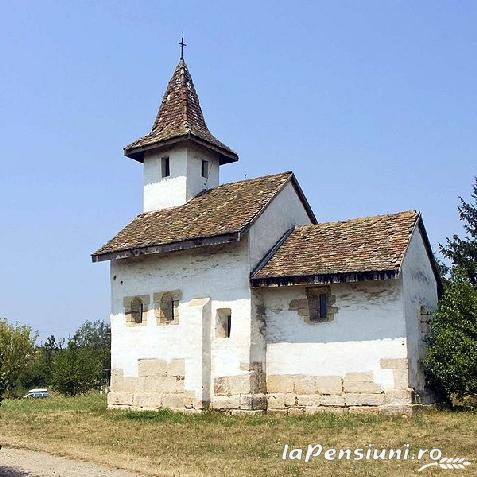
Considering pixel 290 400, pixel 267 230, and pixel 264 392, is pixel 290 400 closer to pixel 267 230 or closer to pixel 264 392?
→ pixel 264 392

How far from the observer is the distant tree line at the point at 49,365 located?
93.5 ft

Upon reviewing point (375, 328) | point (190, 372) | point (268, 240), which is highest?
point (268, 240)

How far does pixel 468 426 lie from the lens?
42.7 feet

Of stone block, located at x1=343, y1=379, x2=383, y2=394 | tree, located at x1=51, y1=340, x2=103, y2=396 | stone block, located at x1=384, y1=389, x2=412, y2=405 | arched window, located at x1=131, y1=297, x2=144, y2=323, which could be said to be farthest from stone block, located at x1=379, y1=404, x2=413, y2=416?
tree, located at x1=51, y1=340, x2=103, y2=396

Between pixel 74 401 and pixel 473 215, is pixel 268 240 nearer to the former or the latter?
pixel 74 401

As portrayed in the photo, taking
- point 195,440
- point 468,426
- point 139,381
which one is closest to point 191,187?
point 139,381

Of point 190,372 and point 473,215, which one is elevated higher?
point 473,215

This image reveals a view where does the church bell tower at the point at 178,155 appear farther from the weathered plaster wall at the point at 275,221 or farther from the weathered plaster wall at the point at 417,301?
the weathered plaster wall at the point at 417,301

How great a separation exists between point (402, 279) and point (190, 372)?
6447 millimetres

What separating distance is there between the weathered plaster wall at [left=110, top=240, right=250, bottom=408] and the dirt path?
615 centimetres

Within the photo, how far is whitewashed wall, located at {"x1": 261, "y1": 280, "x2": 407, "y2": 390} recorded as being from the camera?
15562 mm

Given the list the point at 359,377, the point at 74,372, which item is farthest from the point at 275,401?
the point at 74,372

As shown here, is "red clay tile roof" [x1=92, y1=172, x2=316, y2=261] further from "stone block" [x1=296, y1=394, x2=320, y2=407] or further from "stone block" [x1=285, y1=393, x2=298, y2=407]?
"stone block" [x1=296, y1=394, x2=320, y2=407]

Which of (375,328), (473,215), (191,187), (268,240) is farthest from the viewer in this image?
(473,215)
